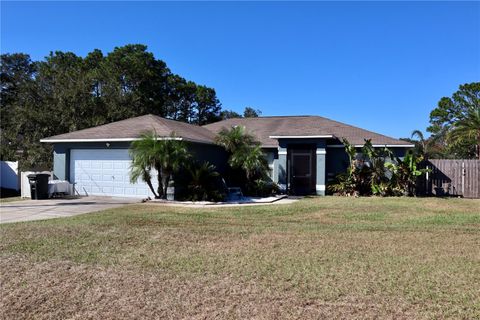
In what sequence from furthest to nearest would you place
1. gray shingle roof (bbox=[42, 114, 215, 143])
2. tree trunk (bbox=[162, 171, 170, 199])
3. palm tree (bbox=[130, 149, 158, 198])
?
gray shingle roof (bbox=[42, 114, 215, 143])
tree trunk (bbox=[162, 171, 170, 199])
palm tree (bbox=[130, 149, 158, 198])

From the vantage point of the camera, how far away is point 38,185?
53.5 ft

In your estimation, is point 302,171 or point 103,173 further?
point 302,171

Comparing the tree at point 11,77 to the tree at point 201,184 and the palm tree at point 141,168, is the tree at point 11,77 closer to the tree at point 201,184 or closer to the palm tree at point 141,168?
the palm tree at point 141,168

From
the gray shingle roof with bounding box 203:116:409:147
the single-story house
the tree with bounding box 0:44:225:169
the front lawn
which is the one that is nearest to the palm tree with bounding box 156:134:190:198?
the single-story house

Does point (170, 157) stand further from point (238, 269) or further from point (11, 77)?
point (11, 77)

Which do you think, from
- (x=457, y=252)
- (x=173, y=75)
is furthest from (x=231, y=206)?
(x=173, y=75)

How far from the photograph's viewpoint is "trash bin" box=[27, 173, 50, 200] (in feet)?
53.2

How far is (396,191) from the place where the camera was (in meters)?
18.2

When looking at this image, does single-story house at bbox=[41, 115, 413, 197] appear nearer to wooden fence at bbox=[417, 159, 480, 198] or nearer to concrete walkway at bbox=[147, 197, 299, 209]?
wooden fence at bbox=[417, 159, 480, 198]

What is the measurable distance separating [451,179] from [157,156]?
1431 cm

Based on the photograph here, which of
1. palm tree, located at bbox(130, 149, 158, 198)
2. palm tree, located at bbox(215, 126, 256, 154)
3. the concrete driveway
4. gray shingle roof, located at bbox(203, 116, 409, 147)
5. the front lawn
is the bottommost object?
the front lawn

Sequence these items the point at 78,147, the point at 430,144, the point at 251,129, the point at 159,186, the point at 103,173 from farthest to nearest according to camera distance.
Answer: the point at 430,144 → the point at 251,129 → the point at 78,147 → the point at 103,173 → the point at 159,186

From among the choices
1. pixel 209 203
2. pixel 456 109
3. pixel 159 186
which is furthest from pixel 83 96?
pixel 456 109

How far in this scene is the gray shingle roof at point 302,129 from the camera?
1973 cm
